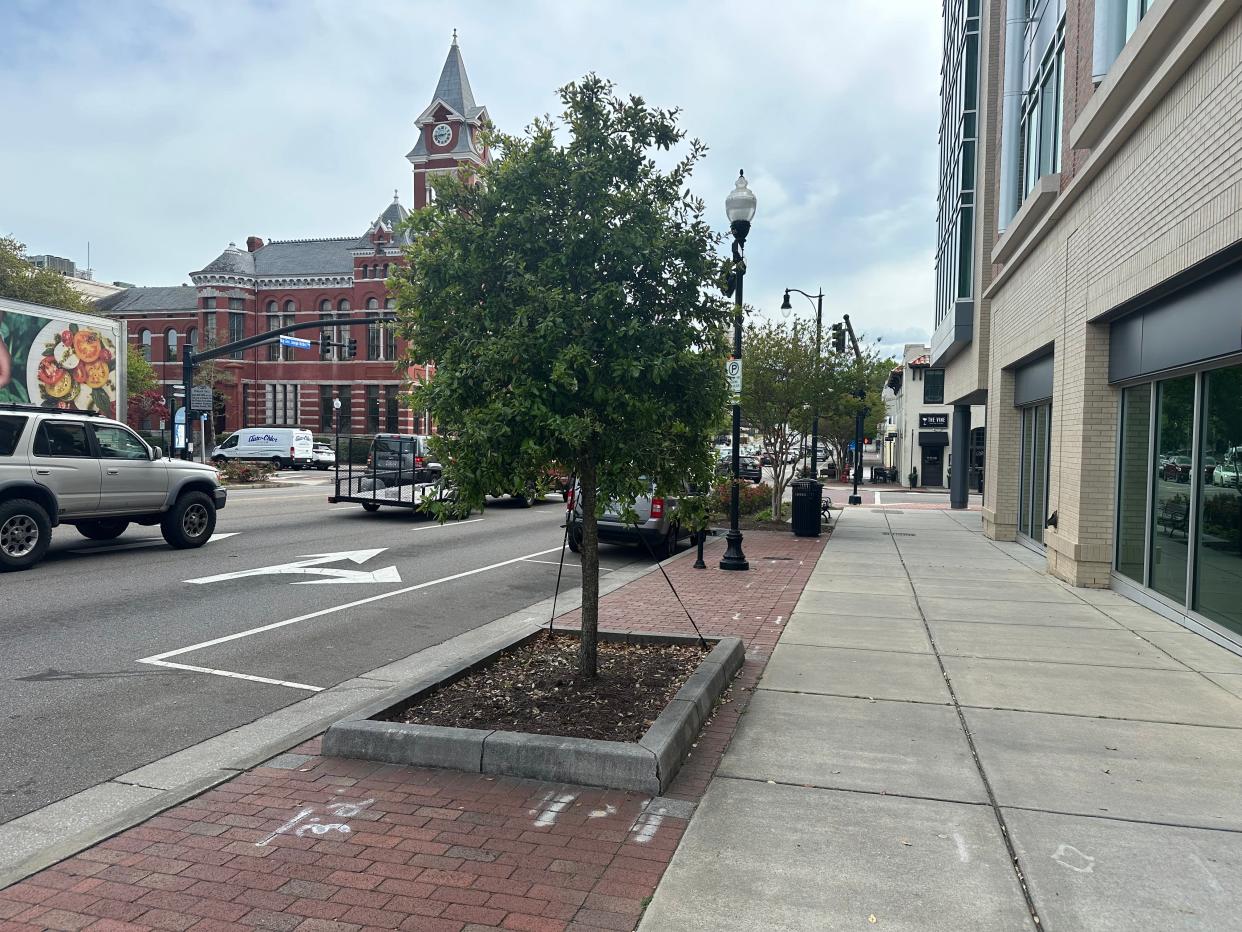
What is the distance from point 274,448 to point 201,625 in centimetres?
4081

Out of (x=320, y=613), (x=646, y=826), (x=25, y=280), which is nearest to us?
(x=646, y=826)

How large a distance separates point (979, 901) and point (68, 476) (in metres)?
12.1

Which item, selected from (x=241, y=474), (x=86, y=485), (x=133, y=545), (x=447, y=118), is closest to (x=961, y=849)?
(x=86, y=485)

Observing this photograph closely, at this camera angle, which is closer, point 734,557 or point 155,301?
point 734,557

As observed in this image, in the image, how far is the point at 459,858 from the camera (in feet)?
12.1

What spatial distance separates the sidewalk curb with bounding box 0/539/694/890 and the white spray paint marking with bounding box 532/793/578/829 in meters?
1.50

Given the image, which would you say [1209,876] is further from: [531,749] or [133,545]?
[133,545]

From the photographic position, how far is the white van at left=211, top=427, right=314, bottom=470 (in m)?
46.4

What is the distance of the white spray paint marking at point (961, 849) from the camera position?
3.69m

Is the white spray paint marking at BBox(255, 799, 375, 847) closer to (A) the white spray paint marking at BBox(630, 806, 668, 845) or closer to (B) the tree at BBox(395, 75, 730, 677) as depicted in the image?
(A) the white spray paint marking at BBox(630, 806, 668, 845)

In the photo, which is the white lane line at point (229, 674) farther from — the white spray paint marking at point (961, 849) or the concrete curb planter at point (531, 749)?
the white spray paint marking at point (961, 849)

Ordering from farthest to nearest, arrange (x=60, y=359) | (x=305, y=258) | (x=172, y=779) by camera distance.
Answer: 1. (x=305, y=258)
2. (x=60, y=359)
3. (x=172, y=779)

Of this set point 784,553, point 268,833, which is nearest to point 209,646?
point 268,833

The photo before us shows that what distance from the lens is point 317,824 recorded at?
4.01 meters
